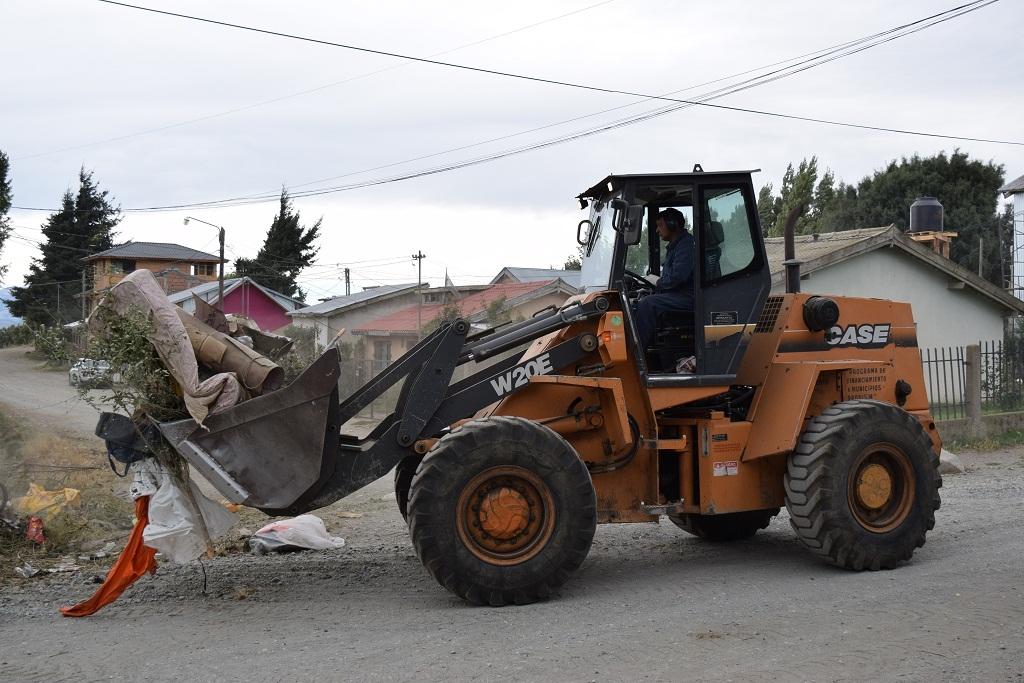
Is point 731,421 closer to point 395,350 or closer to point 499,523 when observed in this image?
point 499,523

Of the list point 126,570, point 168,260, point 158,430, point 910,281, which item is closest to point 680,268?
point 158,430

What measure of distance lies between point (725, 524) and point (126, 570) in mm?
5132

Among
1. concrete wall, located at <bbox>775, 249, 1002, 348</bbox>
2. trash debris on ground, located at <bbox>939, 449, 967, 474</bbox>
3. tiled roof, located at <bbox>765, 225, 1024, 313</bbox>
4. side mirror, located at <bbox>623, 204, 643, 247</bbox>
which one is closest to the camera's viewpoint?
side mirror, located at <bbox>623, 204, 643, 247</bbox>

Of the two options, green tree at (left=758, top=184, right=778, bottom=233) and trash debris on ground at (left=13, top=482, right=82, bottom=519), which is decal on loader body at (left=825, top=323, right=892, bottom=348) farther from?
green tree at (left=758, top=184, right=778, bottom=233)

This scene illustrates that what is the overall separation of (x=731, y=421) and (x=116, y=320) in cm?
467

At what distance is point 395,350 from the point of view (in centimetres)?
3672

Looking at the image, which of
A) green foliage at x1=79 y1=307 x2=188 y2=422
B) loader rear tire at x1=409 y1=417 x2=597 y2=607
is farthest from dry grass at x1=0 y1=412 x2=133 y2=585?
loader rear tire at x1=409 y1=417 x2=597 y2=607

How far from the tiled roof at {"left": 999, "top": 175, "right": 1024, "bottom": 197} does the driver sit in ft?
128

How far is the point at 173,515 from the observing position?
7.24m

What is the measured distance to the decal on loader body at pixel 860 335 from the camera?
28.2 feet

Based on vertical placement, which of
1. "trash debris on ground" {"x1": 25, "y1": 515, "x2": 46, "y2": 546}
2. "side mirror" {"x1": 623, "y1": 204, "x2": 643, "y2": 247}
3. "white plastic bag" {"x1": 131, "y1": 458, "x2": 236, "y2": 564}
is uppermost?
"side mirror" {"x1": 623, "y1": 204, "x2": 643, "y2": 247}

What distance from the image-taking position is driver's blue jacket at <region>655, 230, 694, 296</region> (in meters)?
8.14

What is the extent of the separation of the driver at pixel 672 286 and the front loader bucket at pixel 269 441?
7.93 feet

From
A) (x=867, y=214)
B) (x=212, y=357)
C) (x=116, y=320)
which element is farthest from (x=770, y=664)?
(x=867, y=214)
